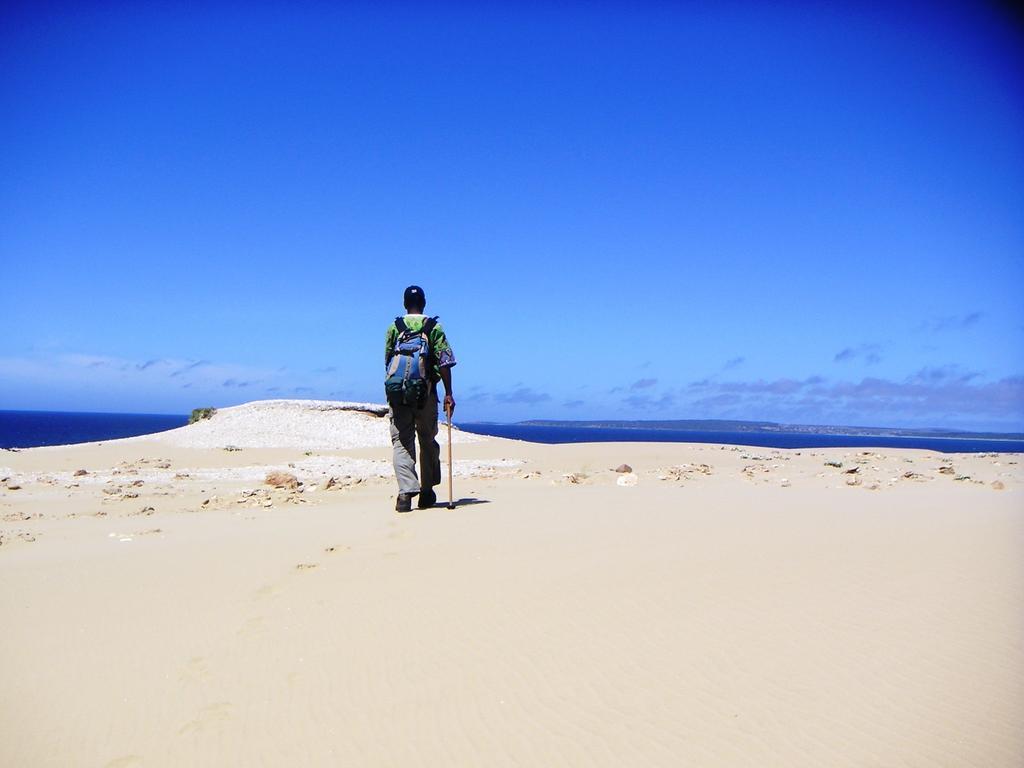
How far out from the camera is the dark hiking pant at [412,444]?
6973 mm

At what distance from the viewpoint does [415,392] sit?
22.6 ft

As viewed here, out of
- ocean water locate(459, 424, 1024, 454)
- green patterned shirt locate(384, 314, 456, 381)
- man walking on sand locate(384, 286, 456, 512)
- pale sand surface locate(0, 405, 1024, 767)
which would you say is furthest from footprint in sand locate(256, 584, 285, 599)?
ocean water locate(459, 424, 1024, 454)

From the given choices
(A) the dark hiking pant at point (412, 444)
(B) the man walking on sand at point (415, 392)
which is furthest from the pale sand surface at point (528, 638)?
(B) the man walking on sand at point (415, 392)

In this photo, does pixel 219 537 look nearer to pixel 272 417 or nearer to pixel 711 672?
pixel 711 672

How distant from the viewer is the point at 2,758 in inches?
97.7

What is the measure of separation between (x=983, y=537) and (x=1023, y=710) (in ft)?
9.66

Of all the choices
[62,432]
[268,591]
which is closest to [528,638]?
[268,591]

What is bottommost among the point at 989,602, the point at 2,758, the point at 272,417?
the point at 2,758

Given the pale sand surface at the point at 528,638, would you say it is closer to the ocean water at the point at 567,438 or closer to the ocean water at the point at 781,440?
the ocean water at the point at 781,440

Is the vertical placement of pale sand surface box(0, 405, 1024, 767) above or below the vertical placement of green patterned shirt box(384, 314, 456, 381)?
below

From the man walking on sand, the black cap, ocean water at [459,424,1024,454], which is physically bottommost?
ocean water at [459,424,1024,454]

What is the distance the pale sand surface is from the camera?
97.3 inches

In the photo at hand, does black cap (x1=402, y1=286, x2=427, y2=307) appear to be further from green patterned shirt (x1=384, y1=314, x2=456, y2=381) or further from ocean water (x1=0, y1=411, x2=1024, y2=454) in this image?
ocean water (x1=0, y1=411, x2=1024, y2=454)

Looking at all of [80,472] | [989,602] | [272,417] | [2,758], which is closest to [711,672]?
[989,602]
